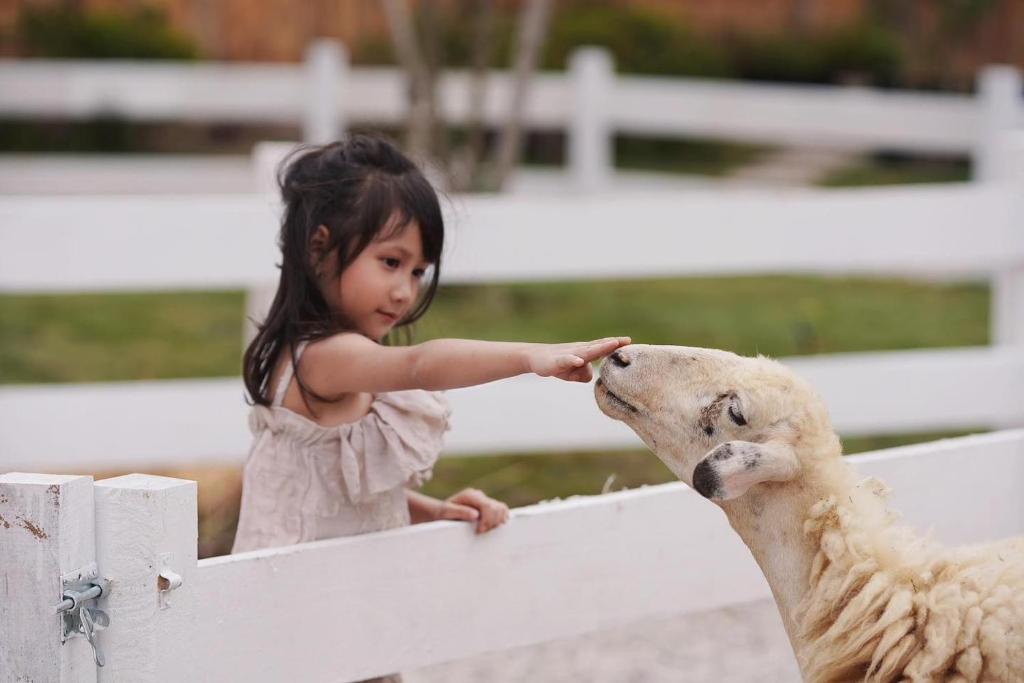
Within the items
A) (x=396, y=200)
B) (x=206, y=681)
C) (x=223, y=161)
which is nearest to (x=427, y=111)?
(x=223, y=161)

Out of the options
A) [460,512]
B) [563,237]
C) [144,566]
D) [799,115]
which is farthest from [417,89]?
[144,566]

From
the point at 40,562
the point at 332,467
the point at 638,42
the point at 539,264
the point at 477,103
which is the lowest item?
the point at 40,562

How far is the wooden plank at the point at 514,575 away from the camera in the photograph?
2.40 m

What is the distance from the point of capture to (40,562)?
199cm

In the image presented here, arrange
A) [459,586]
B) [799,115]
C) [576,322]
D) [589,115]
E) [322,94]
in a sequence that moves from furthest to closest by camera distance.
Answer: [799,115] → [589,115] → [322,94] → [576,322] → [459,586]

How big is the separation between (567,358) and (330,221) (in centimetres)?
69

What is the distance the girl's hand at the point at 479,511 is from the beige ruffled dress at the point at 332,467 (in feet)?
0.31

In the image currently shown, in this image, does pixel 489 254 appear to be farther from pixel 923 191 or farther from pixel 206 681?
pixel 206 681

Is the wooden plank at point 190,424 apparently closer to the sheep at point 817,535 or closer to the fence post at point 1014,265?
the fence post at point 1014,265

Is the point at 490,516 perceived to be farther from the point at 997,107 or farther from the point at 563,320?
Result: the point at 997,107

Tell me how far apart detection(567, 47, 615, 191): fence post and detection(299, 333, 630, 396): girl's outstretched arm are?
24.7 feet

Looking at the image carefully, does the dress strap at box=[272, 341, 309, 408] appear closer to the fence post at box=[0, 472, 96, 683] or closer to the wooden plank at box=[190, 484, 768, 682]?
the wooden plank at box=[190, 484, 768, 682]

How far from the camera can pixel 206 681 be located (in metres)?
2.27

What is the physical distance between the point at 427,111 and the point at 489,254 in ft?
16.2
